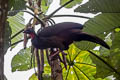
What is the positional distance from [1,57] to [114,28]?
0.66 metres

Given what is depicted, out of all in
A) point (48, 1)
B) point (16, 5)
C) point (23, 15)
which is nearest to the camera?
point (16, 5)

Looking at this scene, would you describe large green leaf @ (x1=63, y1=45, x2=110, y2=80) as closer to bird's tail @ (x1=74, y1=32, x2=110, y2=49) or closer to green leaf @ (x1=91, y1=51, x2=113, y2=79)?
green leaf @ (x1=91, y1=51, x2=113, y2=79)

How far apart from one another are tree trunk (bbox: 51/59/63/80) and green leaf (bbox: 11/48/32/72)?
59 centimetres

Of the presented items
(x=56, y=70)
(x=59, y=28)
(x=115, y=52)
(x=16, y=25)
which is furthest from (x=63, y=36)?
(x=16, y=25)

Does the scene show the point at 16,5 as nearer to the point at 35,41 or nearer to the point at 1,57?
the point at 35,41

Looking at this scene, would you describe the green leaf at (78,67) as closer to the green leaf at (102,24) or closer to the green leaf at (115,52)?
the green leaf at (115,52)

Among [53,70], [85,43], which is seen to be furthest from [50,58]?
[85,43]

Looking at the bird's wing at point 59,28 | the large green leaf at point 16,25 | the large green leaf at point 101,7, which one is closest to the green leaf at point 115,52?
the large green leaf at point 101,7

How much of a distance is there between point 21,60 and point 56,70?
2.12 ft

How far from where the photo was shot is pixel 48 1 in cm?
156

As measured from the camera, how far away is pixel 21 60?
4.94 feet

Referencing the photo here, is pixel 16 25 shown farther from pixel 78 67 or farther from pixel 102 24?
pixel 102 24

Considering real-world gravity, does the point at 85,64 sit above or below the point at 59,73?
below

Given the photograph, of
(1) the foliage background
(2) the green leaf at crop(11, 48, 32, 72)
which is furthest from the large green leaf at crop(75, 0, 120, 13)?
(2) the green leaf at crop(11, 48, 32, 72)
